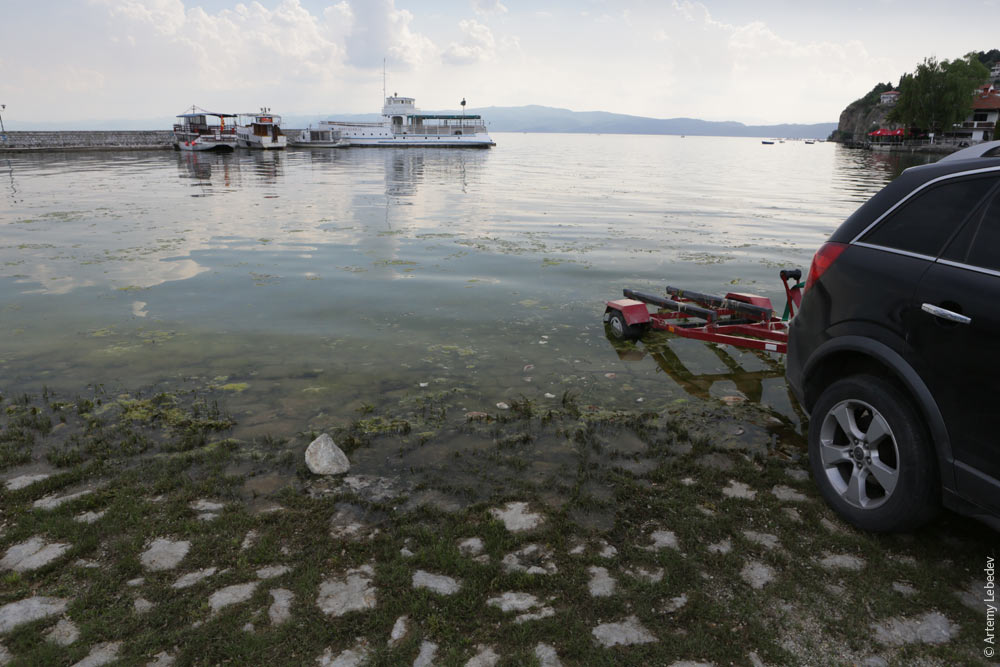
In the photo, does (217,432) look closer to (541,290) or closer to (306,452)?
(306,452)

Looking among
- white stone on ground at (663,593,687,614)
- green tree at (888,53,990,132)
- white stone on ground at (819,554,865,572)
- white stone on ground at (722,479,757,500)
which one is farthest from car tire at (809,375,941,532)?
green tree at (888,53,990,132)

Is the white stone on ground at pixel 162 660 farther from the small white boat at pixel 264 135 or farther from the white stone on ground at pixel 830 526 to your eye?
the small white boat at pixel 264 135

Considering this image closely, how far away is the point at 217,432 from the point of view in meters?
5.01

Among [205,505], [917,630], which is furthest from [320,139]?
[917,630]

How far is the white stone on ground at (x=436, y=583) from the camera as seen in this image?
3.18 m

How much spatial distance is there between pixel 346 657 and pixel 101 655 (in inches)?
44.5

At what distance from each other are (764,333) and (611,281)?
4.32 meters

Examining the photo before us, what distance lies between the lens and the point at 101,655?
8.88ft

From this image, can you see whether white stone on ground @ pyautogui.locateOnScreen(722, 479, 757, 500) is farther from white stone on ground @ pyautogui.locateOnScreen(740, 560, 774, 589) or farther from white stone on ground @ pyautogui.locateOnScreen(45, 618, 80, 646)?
white stone on ground @ pyautogui.locateOnScreen(45, 618, 80, 646)

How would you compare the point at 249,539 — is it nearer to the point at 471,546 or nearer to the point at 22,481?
the point at 471,546

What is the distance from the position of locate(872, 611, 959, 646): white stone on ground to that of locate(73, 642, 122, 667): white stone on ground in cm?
363

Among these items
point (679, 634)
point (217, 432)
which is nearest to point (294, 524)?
point (217, 432)

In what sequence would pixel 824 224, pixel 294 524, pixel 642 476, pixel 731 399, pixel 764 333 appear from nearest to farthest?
1. pixel 294 524
2. pixel 642 476
3. pixel 731 399
4. pixel 764 333
5. pixel 824 224

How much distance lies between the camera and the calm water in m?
6.17
